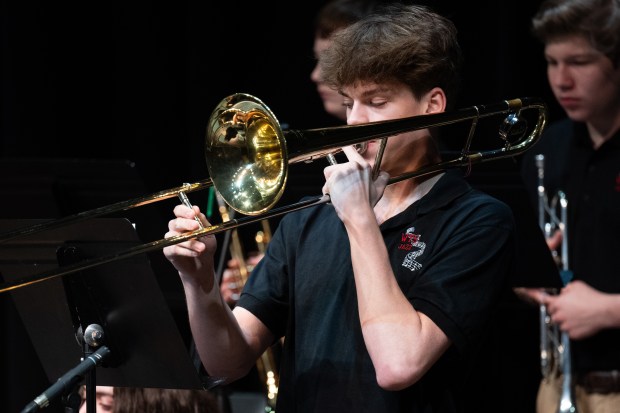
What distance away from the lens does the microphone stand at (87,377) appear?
2.19m

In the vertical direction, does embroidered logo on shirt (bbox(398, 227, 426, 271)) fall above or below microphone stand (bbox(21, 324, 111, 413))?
above

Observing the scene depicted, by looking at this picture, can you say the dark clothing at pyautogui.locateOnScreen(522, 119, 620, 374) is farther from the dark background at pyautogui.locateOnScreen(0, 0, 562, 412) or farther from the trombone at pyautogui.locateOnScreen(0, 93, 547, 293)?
the trombone at pyautogui.locateOnScreen(0, 93, 547, 293)

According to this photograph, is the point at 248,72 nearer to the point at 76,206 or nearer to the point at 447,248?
the point at 76,206

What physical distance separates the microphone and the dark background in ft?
5.35

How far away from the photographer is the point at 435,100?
2391 millimetres

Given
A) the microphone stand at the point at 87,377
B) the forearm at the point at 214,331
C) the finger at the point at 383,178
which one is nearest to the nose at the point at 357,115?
the finger at the point at 383,178

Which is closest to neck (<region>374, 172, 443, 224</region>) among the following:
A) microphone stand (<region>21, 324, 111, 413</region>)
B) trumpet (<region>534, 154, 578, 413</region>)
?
microphone stand (<region>21, 324, 111, 413</region>)

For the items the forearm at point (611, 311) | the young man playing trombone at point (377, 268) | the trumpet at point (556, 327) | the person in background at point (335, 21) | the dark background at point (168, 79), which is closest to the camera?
the young man playing trombone at point (377, 268)

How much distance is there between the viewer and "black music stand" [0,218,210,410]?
230cm

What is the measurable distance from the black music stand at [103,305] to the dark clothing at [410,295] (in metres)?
0.26

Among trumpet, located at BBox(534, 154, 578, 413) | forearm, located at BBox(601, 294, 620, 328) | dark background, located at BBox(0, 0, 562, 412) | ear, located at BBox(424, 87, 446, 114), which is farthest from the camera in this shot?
dark background, located at BBox(0, 0, 562, 412)

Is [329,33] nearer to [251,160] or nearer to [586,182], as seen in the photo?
[586,182]

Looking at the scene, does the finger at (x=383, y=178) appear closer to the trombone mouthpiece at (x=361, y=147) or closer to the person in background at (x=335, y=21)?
the trombone mouthpiece at (x=361, y=147)

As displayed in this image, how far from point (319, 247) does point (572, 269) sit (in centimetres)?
154
